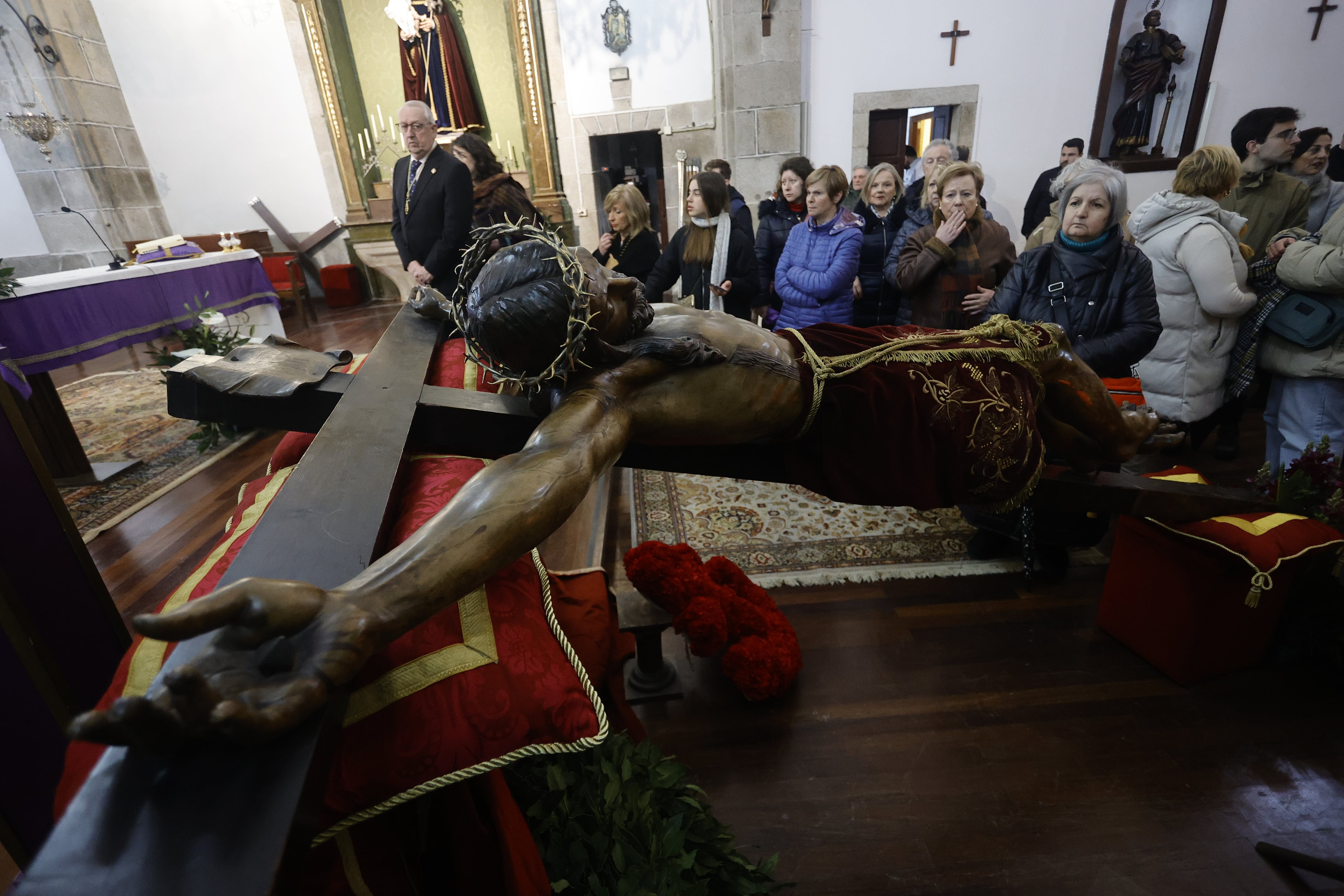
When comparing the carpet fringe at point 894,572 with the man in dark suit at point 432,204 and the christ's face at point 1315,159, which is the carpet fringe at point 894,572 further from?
the christ's face at point 1315,159

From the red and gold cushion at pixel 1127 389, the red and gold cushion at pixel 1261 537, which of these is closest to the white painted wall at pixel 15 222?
the red and gold cushion at pixel 1127 389

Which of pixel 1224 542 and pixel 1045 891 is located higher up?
pixel 1224 542

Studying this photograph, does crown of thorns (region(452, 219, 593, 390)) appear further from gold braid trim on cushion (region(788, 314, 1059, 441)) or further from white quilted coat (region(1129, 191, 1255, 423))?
white quilted coat (region(1129, 191, 1255, 423))

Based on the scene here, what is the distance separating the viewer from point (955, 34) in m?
5.71

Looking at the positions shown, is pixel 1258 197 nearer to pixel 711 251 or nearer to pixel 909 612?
pixel 711 251

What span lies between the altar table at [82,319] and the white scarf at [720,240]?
11.0ft

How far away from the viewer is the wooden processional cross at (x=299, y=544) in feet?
1.56

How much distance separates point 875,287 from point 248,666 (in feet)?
10.8

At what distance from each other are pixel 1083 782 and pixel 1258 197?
3735 mm

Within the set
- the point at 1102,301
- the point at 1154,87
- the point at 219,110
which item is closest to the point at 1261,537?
the point at 1102,301

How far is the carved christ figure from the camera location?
51 centimetres

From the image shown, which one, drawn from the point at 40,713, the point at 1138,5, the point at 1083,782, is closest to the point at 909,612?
the point at 1083,782

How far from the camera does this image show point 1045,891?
4.52ft

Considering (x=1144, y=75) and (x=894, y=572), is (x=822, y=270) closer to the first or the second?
(x=894, y=572)
